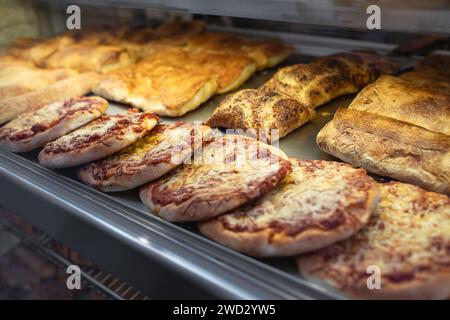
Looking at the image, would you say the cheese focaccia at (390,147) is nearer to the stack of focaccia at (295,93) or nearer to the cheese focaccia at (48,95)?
the stack of focaccia at (295,93)

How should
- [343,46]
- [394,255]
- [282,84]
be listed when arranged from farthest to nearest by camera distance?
[343,46] < [282,84] < [394,255]

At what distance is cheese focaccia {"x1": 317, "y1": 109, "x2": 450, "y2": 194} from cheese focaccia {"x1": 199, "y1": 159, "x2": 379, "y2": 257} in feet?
0.88

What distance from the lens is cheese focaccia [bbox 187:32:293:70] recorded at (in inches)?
129

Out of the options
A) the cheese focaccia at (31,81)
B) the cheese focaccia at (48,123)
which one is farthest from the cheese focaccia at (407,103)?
the cheese focaccia at (31,81)

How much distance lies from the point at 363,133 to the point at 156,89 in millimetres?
1553

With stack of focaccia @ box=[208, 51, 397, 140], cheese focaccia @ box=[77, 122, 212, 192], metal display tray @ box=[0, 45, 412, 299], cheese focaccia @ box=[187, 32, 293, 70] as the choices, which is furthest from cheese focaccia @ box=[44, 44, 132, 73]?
cheese focaccia @ box=[77, 122, 212, 192]

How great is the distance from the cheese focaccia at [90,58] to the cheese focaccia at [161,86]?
0.22 meters

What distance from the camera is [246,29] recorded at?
4.07 meters

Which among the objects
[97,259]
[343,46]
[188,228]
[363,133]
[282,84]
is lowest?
[97,259]

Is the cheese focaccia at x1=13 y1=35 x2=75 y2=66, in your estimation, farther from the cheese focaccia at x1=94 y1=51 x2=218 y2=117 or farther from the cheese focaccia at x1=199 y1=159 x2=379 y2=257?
the cheese focaccia at x1=199 y1=159 x2=379 y2=257

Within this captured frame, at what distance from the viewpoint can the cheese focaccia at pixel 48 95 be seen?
2.89m

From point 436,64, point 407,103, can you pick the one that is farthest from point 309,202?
point 436,64
